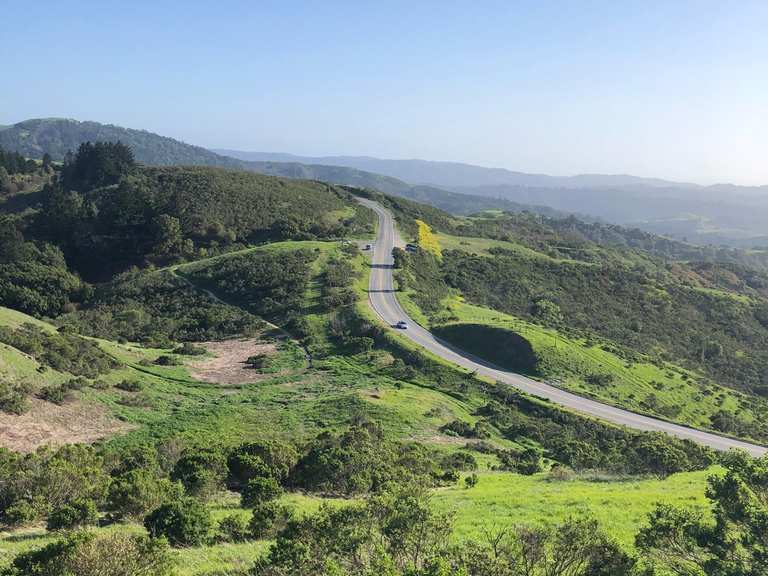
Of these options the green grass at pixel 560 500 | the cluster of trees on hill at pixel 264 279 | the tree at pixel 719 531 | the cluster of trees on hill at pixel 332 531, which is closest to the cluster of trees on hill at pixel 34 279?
the cluster of trees on hill at pixel 264 279

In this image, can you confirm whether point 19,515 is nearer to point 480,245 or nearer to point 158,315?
point 158,315

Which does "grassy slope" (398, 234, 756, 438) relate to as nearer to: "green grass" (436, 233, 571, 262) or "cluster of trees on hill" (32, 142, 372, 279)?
"green grass" (436, 233, 571, 262)

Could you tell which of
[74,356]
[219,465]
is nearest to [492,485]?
[219,465]

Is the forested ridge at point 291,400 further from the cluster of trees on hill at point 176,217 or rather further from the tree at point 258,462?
the cluster of trees on hill at point 176,217

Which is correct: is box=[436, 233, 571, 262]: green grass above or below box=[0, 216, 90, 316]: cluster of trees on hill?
above

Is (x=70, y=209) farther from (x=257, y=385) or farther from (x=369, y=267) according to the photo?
(x=257, y=385)

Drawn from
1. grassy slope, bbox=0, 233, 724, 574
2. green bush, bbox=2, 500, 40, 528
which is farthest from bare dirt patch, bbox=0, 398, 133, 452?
green bush, bbox=2, 500, 40, 528
